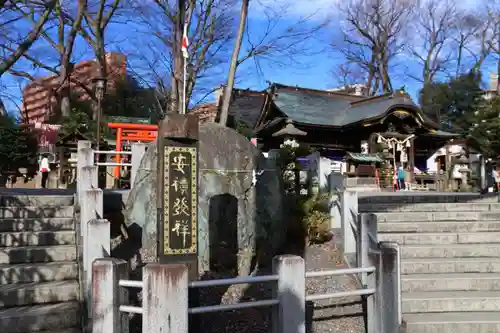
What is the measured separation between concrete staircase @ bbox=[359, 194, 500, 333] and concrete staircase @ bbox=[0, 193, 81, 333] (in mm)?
4446

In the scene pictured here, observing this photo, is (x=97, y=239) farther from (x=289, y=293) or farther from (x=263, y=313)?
(x=263, y=313)

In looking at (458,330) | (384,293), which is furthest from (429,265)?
(384,293)

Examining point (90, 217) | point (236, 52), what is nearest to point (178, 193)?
point (90, 217)

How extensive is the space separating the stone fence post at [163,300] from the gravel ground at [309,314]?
6.08 ft

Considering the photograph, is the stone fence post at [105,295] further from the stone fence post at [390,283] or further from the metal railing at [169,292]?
the stone fence post at [390,283]

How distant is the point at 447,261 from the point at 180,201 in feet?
14.6

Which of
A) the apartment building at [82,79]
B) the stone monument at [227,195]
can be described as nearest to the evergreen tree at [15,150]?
the apartment building at [82,79]

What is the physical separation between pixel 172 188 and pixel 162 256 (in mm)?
853

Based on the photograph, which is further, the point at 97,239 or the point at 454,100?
the point at 454,100

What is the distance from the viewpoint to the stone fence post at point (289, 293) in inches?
192

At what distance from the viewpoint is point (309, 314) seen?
6.49 m

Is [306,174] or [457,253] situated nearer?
[457,253]

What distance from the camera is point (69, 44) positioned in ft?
86.7

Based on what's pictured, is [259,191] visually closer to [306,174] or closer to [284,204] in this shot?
[284,204]
